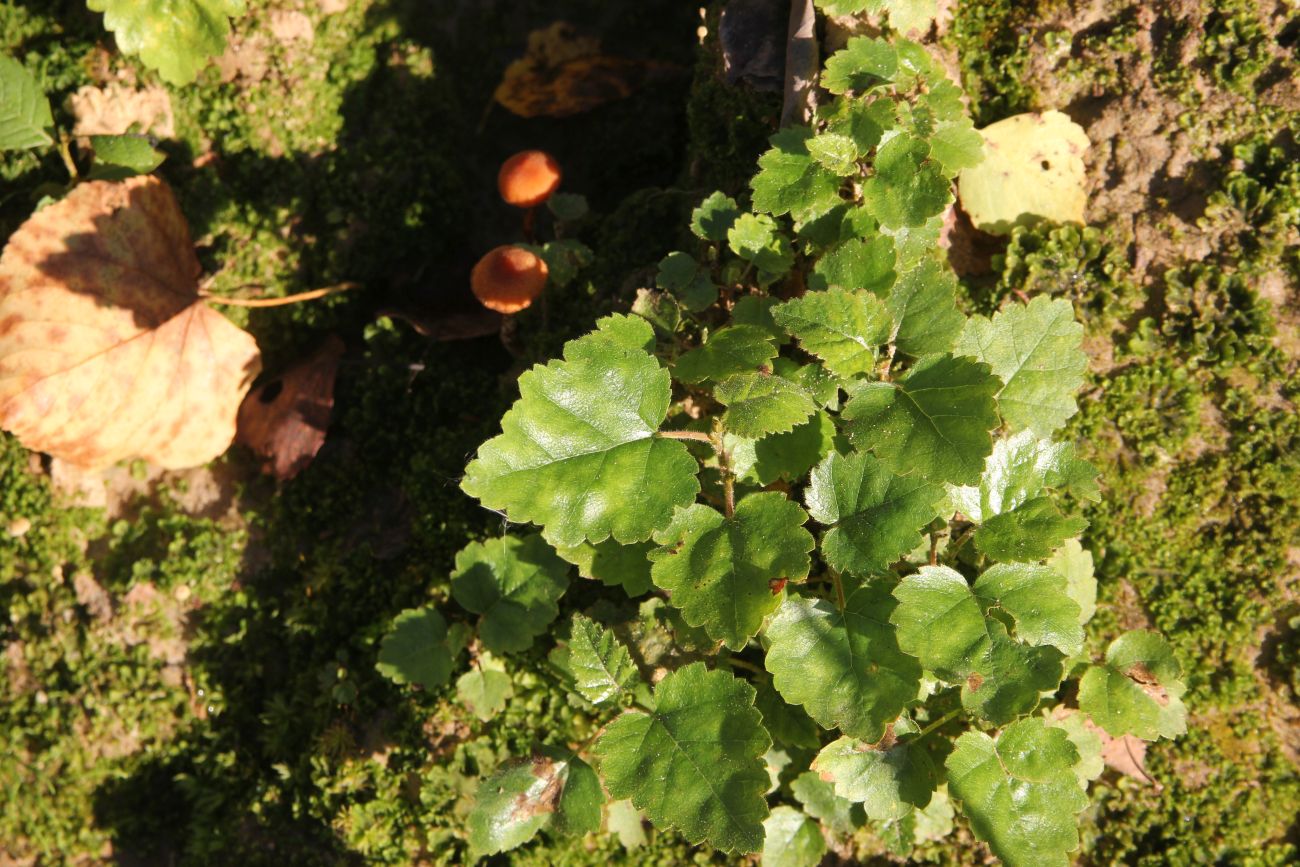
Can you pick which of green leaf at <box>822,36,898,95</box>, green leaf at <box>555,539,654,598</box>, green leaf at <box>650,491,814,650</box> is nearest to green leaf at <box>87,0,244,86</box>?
green leaf at <box>822,36,898,95</box>

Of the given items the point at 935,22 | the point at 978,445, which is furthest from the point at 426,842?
the point at 935,22

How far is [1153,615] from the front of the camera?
290 centimetres

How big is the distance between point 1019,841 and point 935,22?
2.61 metres

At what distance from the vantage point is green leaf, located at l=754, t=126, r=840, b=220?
8.71 feet

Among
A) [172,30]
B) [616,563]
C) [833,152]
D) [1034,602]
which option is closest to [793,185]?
[833,152]

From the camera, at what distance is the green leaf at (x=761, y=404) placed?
2.22m

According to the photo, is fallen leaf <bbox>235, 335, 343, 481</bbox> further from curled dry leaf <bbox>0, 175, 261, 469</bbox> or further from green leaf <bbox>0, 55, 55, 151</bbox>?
green leaf <bbox>0, 55, 55, 151</bbox>

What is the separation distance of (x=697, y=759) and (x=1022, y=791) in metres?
0.84

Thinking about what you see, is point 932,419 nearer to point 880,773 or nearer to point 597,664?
point 880,773

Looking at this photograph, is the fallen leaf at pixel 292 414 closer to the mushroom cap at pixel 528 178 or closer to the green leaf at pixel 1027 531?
the mushroom cap at pixel 528 178

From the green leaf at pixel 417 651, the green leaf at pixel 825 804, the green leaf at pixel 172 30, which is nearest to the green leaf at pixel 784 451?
the green leaf at pixel 825 804

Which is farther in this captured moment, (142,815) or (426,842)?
(142,815)

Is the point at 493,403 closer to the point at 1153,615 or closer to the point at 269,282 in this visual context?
the point at 269,282

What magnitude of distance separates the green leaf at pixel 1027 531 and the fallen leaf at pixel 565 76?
2677 millimetres
